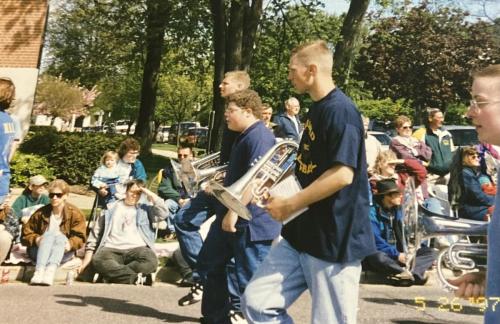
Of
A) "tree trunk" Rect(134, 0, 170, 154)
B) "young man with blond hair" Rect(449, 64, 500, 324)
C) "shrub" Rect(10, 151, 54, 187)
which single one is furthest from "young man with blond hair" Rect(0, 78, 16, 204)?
"tree trunk" Rect(134, 0, 170, 154)

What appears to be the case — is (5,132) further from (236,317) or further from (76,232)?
(236,317)

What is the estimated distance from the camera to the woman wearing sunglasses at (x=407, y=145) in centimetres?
1062

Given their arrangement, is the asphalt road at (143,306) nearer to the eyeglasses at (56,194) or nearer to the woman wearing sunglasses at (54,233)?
the woman wearing sunglasses at (54,233)

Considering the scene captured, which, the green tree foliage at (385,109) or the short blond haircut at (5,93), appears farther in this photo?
the green tree foliage at (385,109)

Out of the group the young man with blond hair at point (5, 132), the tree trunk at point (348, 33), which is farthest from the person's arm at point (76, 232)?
the tree trunk at point (348, 33)

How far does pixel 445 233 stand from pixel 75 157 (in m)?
14.0

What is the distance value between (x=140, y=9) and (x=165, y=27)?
2.75 metres

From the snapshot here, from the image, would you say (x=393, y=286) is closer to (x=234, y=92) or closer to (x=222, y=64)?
(x=234, y=92)

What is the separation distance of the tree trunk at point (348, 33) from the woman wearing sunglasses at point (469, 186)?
9.96 m

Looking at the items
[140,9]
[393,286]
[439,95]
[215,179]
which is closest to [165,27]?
[140,9]

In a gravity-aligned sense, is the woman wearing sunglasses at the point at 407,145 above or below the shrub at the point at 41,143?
above

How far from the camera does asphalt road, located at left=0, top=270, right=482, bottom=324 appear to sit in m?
6.16

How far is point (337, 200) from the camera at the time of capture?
3.52 m

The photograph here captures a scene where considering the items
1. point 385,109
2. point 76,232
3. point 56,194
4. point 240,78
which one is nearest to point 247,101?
point 240,78
